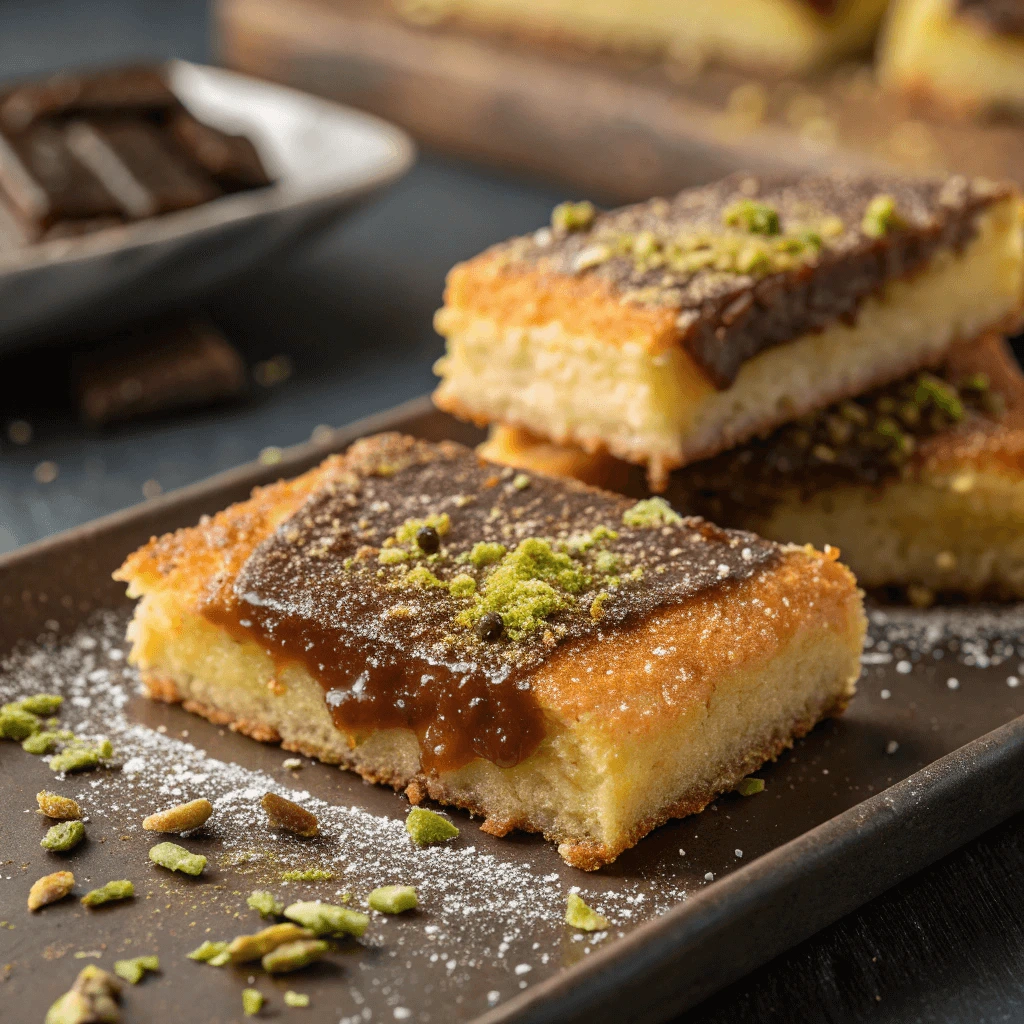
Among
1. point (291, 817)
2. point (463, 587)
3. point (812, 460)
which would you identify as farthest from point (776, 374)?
point (291, 817)

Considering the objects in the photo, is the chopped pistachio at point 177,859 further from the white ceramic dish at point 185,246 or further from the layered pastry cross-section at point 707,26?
the layered pastry cross-section at point 707,26

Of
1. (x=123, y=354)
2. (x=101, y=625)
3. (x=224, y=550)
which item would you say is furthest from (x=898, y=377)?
(x=123, y=354)

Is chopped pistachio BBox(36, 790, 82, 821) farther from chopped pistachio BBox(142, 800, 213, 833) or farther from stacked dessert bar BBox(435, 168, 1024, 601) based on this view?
stacked dessert bar BBox(435, 168, 1024, 601)

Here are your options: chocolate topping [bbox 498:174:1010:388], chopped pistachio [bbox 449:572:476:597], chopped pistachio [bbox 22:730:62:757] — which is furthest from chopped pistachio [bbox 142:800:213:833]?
chocolate topping [bbox 498:174:1010:388]

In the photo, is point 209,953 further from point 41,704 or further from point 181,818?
point 41,704

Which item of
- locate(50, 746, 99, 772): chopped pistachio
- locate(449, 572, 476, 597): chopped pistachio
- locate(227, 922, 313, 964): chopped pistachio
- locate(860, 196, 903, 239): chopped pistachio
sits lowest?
locate(50, 746, 99, 772): chopped pistachio

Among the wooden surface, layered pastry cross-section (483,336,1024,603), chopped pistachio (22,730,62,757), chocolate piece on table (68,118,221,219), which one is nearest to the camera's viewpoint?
chopped pistachio (22,730,62,757)

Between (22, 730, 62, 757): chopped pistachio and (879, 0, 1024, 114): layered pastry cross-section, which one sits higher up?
(879, 0, 1024, 114): layered pastry cross-section
